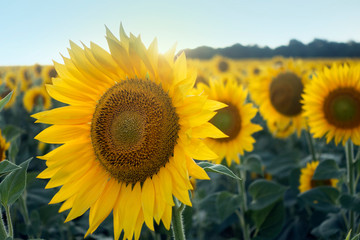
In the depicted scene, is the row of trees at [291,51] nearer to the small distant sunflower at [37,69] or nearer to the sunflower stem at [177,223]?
the small distant sunflower at [37,69]

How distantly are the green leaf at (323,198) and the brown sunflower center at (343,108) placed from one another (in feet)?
2.05

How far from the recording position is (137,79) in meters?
1.81

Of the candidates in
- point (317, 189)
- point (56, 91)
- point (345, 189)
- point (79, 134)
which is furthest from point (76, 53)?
point (345, 189)

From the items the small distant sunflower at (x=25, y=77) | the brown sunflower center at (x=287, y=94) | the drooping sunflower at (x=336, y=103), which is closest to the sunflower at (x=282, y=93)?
the brown sunflower center at (x=287, y=94)

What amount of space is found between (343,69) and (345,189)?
1345mm

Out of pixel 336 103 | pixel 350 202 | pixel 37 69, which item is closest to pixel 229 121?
pixel 336 103

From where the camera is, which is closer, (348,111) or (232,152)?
(348,111)

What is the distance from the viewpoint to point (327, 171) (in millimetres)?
2982

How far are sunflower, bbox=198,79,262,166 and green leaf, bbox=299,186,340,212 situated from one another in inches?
27.7

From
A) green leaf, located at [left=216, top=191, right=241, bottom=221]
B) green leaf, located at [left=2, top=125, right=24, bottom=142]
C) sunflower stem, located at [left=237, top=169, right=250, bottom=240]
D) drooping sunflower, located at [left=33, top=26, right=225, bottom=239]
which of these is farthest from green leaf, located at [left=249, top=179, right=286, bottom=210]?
green leaf, located at [left=2, top=125, right=24, bottom=142]

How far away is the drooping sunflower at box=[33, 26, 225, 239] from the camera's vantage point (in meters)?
1.58

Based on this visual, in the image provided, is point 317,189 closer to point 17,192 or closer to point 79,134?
point 79,134

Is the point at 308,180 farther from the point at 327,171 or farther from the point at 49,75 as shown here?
the point at 49,75

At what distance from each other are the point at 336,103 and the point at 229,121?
3.37 ft
